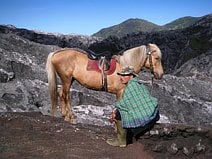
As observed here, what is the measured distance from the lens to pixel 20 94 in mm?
14195

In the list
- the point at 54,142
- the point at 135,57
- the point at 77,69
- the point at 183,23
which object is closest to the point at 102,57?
the point at 77,69

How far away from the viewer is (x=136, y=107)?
7711 millimetres

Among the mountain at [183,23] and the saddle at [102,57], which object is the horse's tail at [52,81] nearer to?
the saddle at [102,57]

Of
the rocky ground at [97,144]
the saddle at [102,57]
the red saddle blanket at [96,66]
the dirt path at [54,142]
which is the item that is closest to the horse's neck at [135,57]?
the red saddle blanket at [96,66]

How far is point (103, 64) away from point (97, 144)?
274 centimetres

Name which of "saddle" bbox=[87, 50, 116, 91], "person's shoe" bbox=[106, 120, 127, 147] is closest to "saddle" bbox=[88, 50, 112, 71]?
"saddle" bbox=[87, 50, 116, 91]

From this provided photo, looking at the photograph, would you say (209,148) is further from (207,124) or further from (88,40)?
(88,40)

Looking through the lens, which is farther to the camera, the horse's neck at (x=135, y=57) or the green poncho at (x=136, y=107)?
the horse's neck at (x=135, y=57)

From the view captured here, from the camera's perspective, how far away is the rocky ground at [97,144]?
7.38 m

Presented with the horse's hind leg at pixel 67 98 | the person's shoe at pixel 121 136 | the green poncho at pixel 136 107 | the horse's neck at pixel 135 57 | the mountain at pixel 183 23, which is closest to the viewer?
the green poncho at pixel 136 107

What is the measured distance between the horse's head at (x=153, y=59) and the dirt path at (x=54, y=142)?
6.83ft

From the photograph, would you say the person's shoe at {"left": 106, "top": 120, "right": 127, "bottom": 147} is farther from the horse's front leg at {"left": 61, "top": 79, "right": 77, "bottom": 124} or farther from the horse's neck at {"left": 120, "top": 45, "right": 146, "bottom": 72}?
the horse's front leg at {"left": 61, "top": 79, "right": 77, "bottom": 124}

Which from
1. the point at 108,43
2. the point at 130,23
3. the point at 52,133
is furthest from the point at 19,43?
the point at 130,23

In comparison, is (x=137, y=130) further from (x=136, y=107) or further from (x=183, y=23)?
(x=183, y=23)
